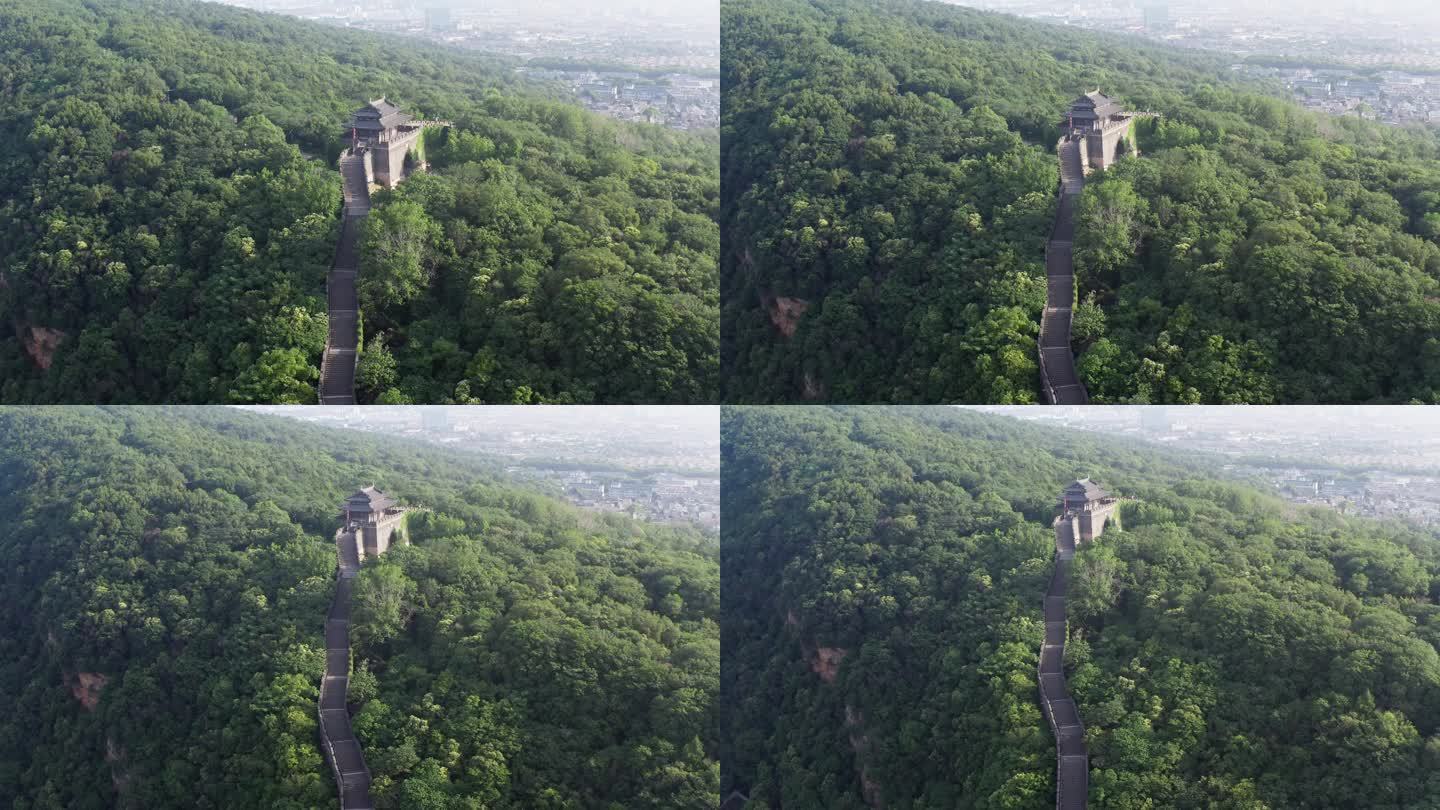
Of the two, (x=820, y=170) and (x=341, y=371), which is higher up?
(x=820, y=170)

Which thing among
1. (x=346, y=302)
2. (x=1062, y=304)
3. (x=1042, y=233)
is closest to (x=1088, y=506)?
(x=1062, y=304)

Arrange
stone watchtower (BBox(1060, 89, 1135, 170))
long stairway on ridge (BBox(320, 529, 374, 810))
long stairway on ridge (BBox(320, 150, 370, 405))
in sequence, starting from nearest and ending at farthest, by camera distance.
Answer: long stairway on ridge (BBox(320, 150, 370, 405))
long stairway on ridge (BBox(320, 529, 374, 810))
stone watchtower (BBox(1060, 89, 1135, 170))

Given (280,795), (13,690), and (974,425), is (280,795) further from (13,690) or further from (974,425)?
(974,425)

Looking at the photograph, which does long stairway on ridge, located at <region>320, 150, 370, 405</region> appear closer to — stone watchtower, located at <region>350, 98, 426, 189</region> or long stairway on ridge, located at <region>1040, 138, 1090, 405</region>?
stone watchtower, located at <region>350, 98, 426, 189</region>

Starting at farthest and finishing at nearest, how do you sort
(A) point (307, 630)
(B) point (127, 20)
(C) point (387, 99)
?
1. (B) point (127, 20)
2. (C) point (387, 99)
3. (A) point (307, 630)

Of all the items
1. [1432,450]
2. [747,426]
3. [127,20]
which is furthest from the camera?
[127,20]

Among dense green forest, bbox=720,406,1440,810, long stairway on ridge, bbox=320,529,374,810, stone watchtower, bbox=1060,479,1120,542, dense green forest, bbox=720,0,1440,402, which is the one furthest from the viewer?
stone watchtower, bbox=1060,479,1120,542

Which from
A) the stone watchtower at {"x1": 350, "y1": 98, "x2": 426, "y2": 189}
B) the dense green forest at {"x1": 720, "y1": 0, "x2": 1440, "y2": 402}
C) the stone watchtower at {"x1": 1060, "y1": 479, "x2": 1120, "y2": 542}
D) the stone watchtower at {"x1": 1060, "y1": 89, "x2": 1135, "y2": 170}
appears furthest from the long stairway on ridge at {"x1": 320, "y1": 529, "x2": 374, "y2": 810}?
the stone watchtower at {"x1": 1060, "y1": 89, "x2": 1135, "y2": 170}

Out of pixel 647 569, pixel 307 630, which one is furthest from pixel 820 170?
pixel 307 630

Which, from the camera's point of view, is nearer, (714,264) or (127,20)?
(714,264)
